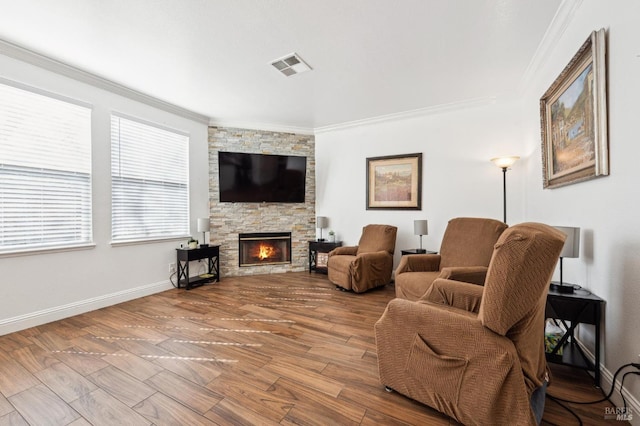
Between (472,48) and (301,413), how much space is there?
130 inches

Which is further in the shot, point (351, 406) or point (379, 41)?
point (379, 41)

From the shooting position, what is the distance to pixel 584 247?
1.89 m

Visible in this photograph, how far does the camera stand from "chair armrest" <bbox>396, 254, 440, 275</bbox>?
3018 millimetres

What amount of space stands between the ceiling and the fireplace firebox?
2301 millimetres

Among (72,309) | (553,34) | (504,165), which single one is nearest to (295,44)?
(553,34)

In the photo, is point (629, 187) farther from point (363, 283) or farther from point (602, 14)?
point (363, 283)

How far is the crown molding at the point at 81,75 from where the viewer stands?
2488mm

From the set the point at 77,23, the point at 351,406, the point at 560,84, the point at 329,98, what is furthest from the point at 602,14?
the point at 77,23

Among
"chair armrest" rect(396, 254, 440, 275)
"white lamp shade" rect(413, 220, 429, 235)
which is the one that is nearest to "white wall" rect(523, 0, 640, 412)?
"chair armrest" rect(396, 254, 440, 275)

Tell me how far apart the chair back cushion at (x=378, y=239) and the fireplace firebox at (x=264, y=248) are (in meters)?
1.49

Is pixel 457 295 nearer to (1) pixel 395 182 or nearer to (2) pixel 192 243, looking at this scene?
(1) pixel 395 182

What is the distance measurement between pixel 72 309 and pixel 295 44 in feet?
11.9

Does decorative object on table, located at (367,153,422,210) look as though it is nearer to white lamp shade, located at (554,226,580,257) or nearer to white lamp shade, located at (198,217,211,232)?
white lamp shade, located at (554,226,580,257)

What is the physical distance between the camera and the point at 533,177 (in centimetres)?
309
